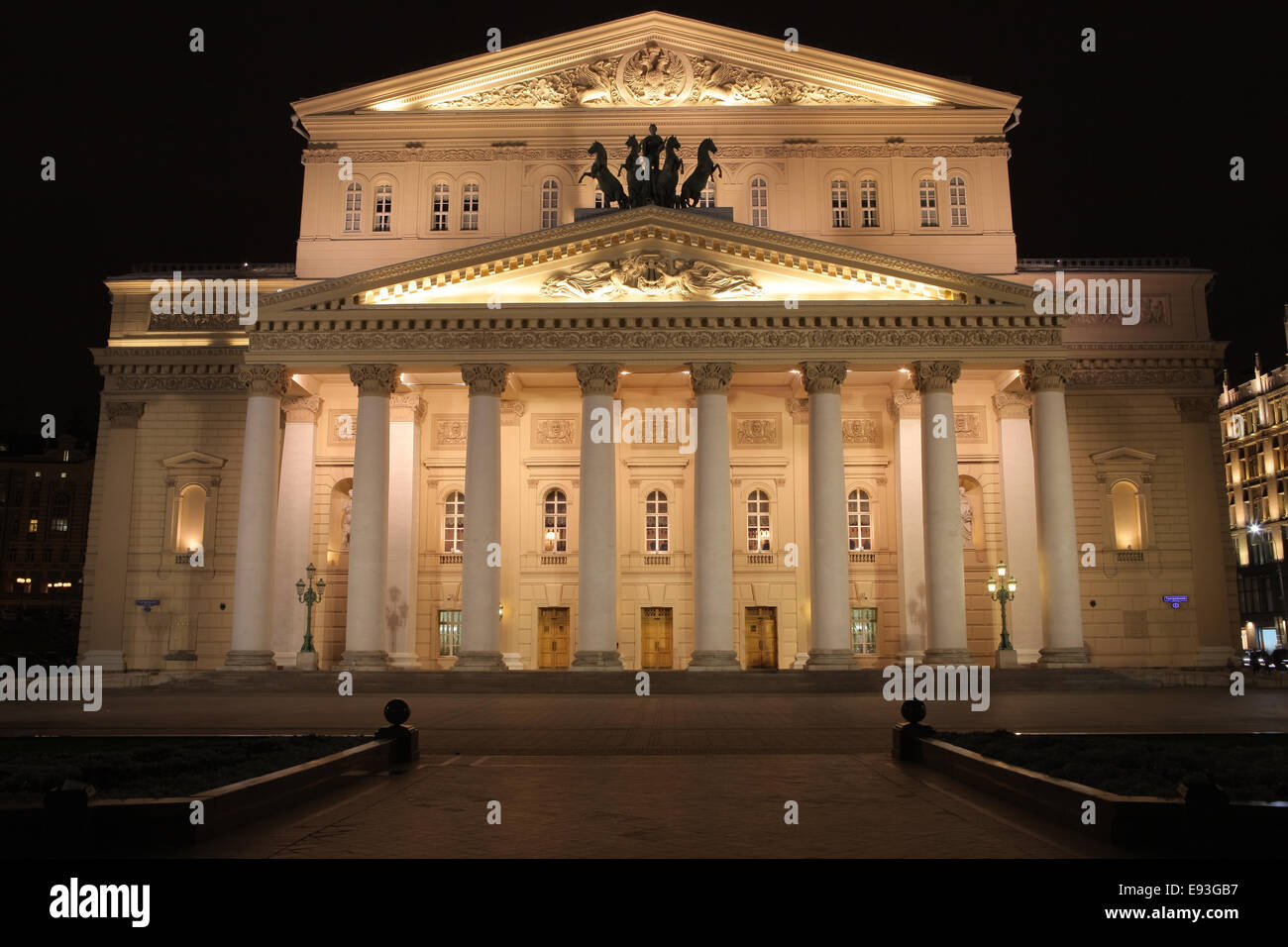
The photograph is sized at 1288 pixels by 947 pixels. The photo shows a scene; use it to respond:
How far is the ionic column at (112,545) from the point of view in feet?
141

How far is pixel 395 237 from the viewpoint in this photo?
46625 millimetres

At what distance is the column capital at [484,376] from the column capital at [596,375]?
8.65ft

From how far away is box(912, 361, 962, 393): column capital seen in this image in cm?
3712

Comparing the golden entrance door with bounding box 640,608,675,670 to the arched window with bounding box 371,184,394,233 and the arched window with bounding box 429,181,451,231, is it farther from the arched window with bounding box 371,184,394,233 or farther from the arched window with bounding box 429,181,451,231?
the arched window with bounding box 371,184,394,233

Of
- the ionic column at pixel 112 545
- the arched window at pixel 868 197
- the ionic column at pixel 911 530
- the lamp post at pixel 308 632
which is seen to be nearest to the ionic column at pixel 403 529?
the lamp post at pixel 308 632

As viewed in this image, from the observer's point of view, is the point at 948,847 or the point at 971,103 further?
the point at 971,103

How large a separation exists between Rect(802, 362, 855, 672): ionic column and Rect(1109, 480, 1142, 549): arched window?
13731mm

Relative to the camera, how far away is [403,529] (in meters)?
42.0

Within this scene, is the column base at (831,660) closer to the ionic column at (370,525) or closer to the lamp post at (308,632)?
the ionic column at (370,525)

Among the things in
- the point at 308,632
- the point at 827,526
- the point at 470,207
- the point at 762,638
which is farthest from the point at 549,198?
the point at 308,632
